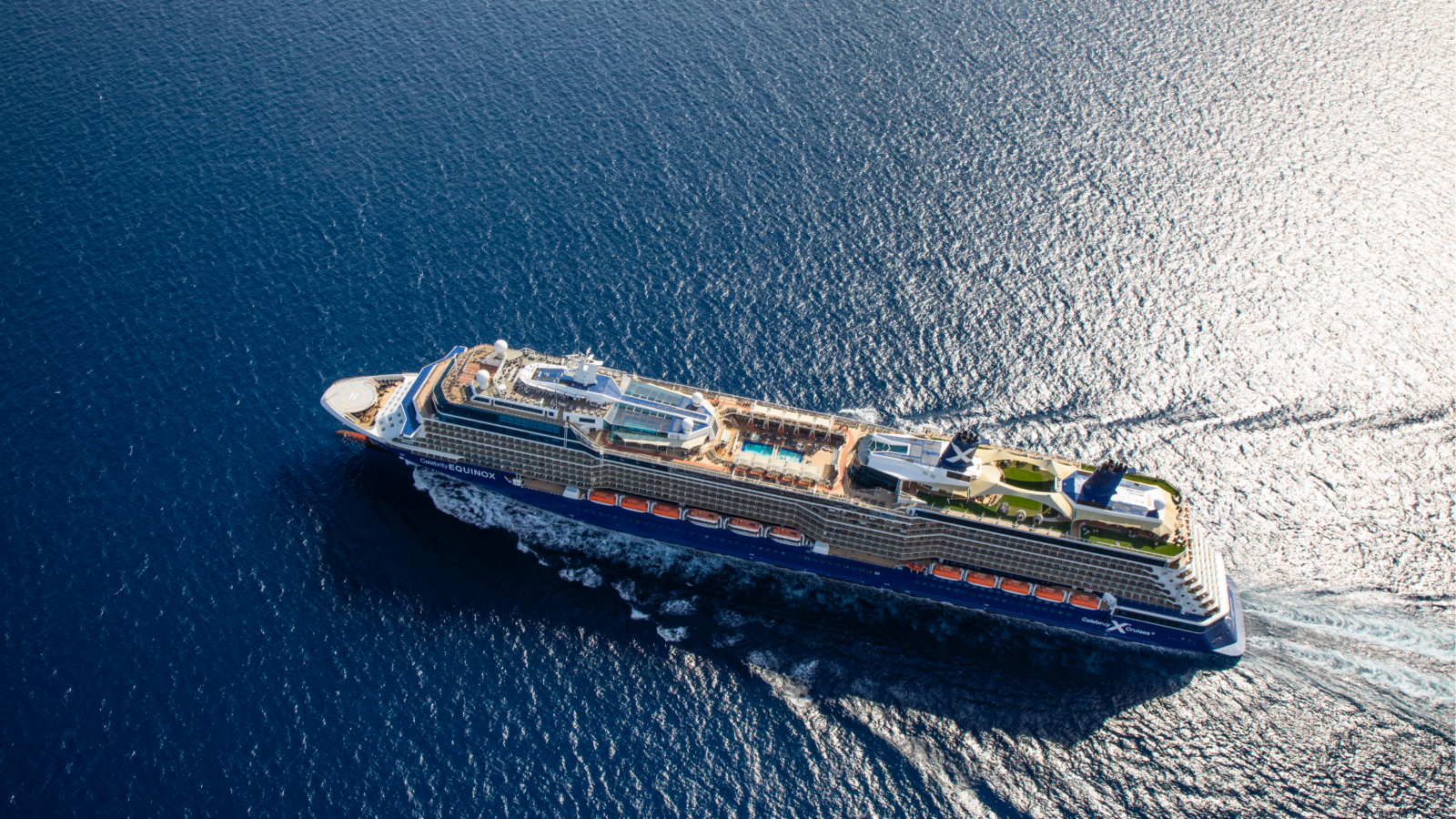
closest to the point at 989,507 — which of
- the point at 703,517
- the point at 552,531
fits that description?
the point at 703,517

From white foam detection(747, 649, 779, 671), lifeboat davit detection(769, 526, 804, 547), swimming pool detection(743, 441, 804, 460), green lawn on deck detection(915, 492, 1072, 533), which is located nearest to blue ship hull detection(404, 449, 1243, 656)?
lifeboat davit detection(769, 526, 804, 547)

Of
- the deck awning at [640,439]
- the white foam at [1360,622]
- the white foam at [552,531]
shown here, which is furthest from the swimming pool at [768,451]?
the white foam at [1360,622]

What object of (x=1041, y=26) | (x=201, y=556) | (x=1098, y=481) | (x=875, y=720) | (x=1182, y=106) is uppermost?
(x=1041, y=26)

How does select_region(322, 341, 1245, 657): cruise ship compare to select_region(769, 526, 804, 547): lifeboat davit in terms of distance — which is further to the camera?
select_region(769, 526, 804, 547): lifeboat davit

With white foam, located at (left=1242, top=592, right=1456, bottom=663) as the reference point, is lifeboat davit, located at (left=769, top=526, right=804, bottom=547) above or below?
above

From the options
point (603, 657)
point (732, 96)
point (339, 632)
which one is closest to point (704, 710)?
point (603, 657)

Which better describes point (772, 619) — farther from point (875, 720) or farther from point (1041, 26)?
point (1041, 26)

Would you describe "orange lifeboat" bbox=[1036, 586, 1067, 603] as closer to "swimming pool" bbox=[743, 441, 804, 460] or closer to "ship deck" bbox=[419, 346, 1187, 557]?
"ship deck" bbox=[419, 346, 1187, 557]
